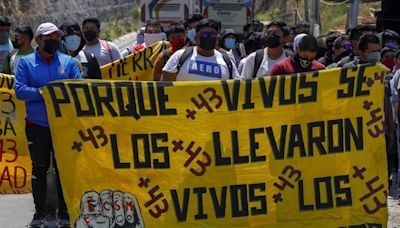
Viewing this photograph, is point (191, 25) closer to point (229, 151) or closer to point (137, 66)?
point (137, 66)

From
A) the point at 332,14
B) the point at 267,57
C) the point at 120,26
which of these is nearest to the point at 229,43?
the point at 267,57

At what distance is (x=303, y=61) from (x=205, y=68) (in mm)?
1006

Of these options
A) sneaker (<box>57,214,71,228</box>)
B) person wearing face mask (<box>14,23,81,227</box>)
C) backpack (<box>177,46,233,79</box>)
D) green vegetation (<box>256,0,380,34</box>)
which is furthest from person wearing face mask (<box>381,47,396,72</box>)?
green vegetation (<box>256,0,380,34</box>)

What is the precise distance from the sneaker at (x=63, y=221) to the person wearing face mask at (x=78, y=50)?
181cm

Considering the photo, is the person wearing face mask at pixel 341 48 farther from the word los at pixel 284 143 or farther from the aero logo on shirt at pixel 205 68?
the word los at pixel 284 143

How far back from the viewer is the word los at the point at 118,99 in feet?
24.7

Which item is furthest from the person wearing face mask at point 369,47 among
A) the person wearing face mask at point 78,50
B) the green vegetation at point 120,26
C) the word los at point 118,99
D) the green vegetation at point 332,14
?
the green vegetation at point 332,14

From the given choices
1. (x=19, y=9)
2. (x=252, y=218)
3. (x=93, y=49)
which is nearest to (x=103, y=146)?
(x=252, y=218)

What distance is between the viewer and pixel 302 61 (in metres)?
8.05

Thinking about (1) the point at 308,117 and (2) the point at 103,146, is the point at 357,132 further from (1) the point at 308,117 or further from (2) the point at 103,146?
(2) the point at 103,146

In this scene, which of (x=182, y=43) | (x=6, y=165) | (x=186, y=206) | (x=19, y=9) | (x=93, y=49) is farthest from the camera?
(x=19, y=9)

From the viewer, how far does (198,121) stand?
296 inches

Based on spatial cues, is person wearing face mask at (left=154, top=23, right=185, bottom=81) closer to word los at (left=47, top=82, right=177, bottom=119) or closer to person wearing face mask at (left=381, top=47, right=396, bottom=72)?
person wearing face mask at (left=381, top=47, right=396, bottom=72)

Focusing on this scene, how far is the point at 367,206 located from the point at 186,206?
1431mm
